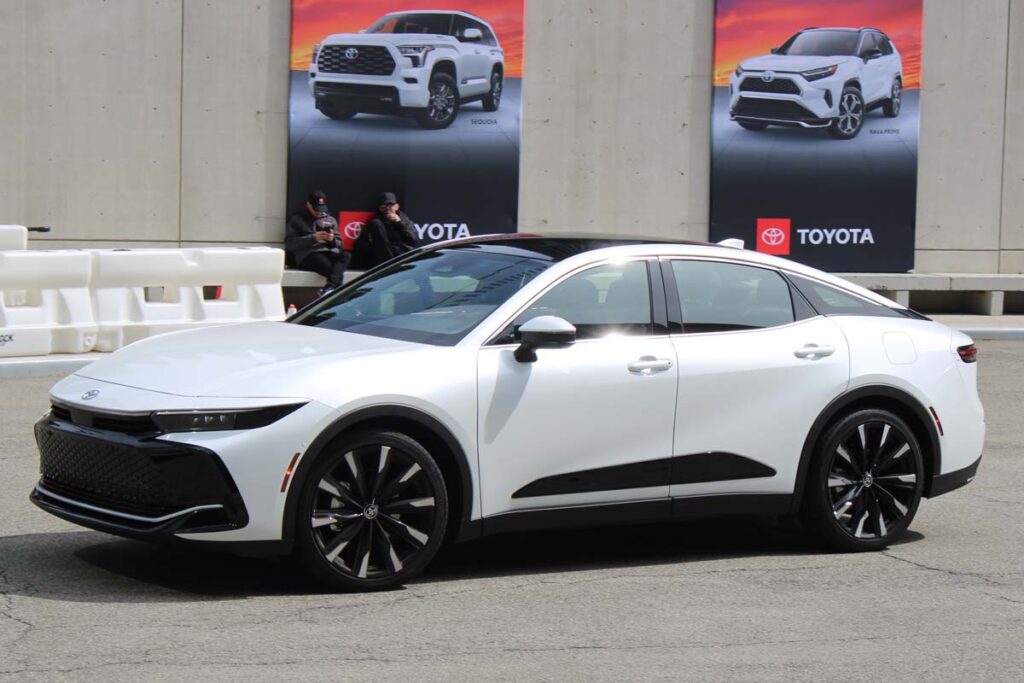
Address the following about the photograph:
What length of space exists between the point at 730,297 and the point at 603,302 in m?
0.70

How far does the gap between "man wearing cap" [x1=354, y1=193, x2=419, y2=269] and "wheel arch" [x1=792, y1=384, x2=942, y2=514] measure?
41.1 ft

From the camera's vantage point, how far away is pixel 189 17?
19.6 metres

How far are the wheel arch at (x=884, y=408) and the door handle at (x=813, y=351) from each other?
22cm

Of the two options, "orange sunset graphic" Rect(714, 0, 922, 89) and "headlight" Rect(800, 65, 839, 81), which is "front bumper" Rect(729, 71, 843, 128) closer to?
"headlight" Rect(800, 65, 839, 81)

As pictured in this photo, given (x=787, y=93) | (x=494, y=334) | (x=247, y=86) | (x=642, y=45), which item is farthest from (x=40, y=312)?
(x=787, y=93)

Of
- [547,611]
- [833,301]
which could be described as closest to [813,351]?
[833,301]

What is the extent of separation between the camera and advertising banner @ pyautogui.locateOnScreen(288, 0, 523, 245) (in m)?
19.9

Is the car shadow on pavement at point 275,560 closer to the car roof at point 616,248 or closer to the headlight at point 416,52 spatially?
the car roof at point 616,248

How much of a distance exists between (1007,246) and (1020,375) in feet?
25.1

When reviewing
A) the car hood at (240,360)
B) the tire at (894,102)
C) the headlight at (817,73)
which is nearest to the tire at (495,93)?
the headlight at (817,73)

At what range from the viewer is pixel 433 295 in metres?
6.99

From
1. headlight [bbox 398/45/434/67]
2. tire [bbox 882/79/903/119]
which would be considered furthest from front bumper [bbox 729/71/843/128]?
headlight [bbox 398/45/434/67]

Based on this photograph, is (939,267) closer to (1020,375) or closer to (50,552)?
(1020,375)

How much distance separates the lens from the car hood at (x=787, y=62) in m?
21.4
